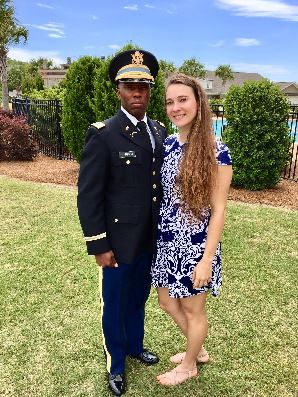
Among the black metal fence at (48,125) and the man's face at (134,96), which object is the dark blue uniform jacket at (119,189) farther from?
the black metal fence at (48,125)

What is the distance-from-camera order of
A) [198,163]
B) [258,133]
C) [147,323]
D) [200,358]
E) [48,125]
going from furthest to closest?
[48,125] → [258,133] → [147,323] → [200,358] → [198,163]

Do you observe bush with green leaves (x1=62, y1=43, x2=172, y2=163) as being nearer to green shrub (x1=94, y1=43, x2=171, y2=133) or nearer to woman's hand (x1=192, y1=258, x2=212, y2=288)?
green shrub (x1=94, y1=43, x2=171, y2=133)

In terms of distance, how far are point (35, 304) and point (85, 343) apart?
86 centimetres

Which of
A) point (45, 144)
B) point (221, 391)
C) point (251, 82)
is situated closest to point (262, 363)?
A: point (221, 391)

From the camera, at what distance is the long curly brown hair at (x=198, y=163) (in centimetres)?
204

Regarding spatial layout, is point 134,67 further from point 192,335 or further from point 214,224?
point 192,335

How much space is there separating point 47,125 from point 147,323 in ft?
33.6

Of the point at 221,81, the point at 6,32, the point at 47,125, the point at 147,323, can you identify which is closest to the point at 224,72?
the point at 221,81

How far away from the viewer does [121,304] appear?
239cm

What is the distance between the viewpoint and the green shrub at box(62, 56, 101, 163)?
29.6 ft

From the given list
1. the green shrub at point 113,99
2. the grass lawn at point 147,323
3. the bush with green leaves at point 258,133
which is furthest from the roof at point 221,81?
the grass lawn at point 147,323

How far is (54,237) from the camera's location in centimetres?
519

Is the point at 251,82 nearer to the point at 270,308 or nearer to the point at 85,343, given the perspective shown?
the point at 270,308

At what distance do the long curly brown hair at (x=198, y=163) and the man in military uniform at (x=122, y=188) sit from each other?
0.75 ft
